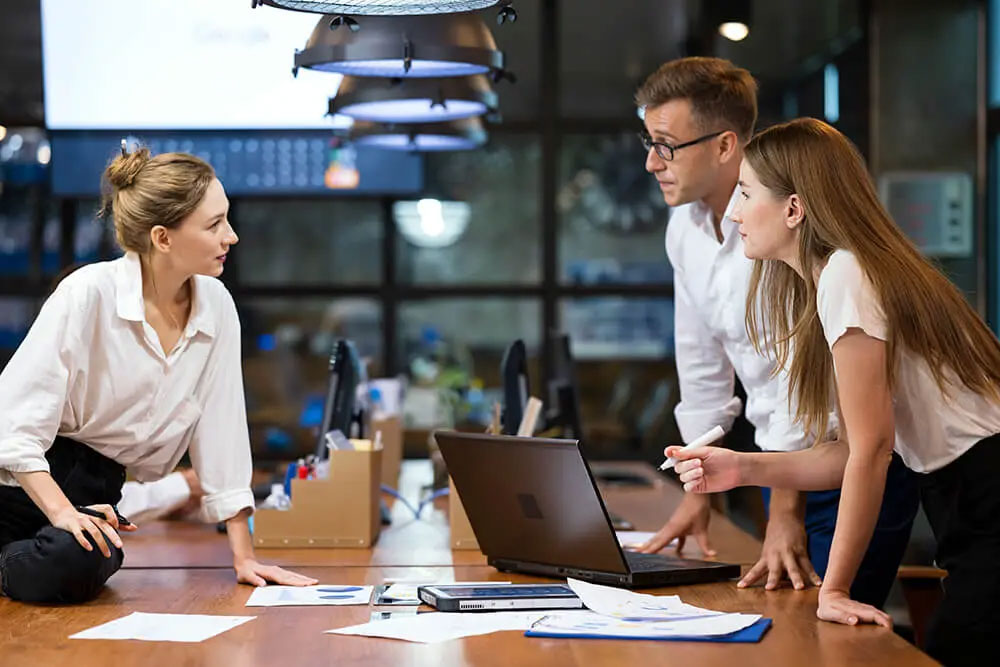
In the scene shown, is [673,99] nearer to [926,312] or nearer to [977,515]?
[926,312]

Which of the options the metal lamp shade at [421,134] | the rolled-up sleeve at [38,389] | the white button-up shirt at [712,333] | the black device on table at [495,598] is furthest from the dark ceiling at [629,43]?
the black device on table at [495,598]

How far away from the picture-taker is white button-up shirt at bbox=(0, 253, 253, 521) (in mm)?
2299

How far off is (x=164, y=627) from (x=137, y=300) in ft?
2.34

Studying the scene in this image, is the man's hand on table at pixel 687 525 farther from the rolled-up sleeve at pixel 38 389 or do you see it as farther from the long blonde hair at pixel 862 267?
the rolled-up sleeve at pixel 38 389

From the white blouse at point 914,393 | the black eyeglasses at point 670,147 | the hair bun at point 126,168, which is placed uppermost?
the black eyeglasses at point 670,147

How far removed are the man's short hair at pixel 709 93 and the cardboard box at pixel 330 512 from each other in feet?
3.32

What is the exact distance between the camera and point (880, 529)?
105 inches

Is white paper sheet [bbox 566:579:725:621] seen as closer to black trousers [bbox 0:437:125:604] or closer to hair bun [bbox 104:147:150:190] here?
black trousers [bbox 0:437:125:604]

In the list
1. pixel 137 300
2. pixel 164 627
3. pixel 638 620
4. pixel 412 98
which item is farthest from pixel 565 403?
pixel 164 627

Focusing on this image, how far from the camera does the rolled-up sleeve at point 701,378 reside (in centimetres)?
295

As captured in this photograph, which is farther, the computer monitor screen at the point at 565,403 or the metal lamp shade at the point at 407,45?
the computer monitor screen at the point at 565,403

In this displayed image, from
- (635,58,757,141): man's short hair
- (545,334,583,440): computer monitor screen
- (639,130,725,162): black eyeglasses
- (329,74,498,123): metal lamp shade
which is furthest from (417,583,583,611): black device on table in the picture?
(545,334,583,440): computer monitor screen

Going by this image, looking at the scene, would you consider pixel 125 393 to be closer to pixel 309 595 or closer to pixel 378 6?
pixel 309 595

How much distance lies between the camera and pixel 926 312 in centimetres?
200
